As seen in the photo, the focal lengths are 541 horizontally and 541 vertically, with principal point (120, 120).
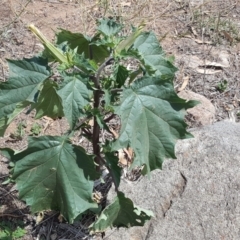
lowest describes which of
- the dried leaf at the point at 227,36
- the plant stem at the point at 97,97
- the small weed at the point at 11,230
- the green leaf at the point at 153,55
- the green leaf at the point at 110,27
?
the small weed at the point at 11,230

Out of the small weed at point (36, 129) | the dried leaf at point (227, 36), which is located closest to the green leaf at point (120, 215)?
the small weed at point (36, 129)

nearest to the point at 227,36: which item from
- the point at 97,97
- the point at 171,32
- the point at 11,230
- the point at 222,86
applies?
the point at 171,32

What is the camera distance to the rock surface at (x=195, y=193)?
274cm

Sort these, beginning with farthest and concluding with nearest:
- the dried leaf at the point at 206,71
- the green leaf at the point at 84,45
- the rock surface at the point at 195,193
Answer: the dried leaf at the point at 206,71 → the rock surface at the point at 195,193 → the green leaf at the point at 84,45

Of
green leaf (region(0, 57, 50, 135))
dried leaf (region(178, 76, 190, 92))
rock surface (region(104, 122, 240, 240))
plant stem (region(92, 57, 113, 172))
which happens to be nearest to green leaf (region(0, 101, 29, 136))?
green leaf (region(0, 57, 50, 135))

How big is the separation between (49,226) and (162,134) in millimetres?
1019

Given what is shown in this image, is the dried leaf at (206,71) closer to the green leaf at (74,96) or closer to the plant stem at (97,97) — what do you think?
the plant stem at (97,97)

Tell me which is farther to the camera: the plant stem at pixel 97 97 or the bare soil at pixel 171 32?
the bare soil at pixel 171 32

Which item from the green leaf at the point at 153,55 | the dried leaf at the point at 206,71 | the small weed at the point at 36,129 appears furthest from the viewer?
the dried leaf at the point at 206,71

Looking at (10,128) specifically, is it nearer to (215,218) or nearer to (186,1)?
(215,218)

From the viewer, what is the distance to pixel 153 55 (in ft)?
8.13

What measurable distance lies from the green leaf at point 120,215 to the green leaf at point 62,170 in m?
0.18

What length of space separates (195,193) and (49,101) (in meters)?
0.94

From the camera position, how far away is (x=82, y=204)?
236 centimetres
